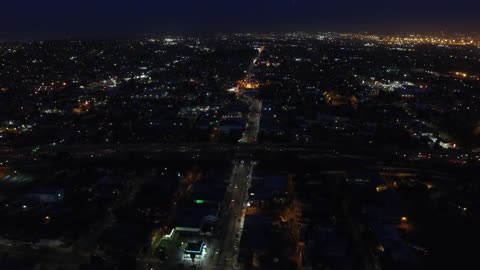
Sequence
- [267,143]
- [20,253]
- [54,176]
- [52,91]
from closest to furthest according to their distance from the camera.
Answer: [20,253] → [54,176] → [267,143] → [52,91]

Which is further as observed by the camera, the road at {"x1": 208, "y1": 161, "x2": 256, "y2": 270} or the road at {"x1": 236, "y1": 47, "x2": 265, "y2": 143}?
the road at {"x1": 236, "y1": 47, "x2": 265, "y2": 143}

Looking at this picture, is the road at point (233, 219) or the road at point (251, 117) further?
the road at point (251, 117)

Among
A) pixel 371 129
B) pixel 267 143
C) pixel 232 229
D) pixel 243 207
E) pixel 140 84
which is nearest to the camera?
pixel 232 229

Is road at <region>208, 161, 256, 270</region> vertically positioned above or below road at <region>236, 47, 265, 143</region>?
above

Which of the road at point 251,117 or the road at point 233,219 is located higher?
the road at point 233,219

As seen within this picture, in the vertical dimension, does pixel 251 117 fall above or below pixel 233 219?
below

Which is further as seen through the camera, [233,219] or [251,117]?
[251,117]

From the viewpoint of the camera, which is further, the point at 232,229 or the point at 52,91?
the point at 52,91

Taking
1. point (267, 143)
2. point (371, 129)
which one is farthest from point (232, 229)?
point (371, 129)

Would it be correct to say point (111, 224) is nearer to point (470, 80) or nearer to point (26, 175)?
point (26, 175)
